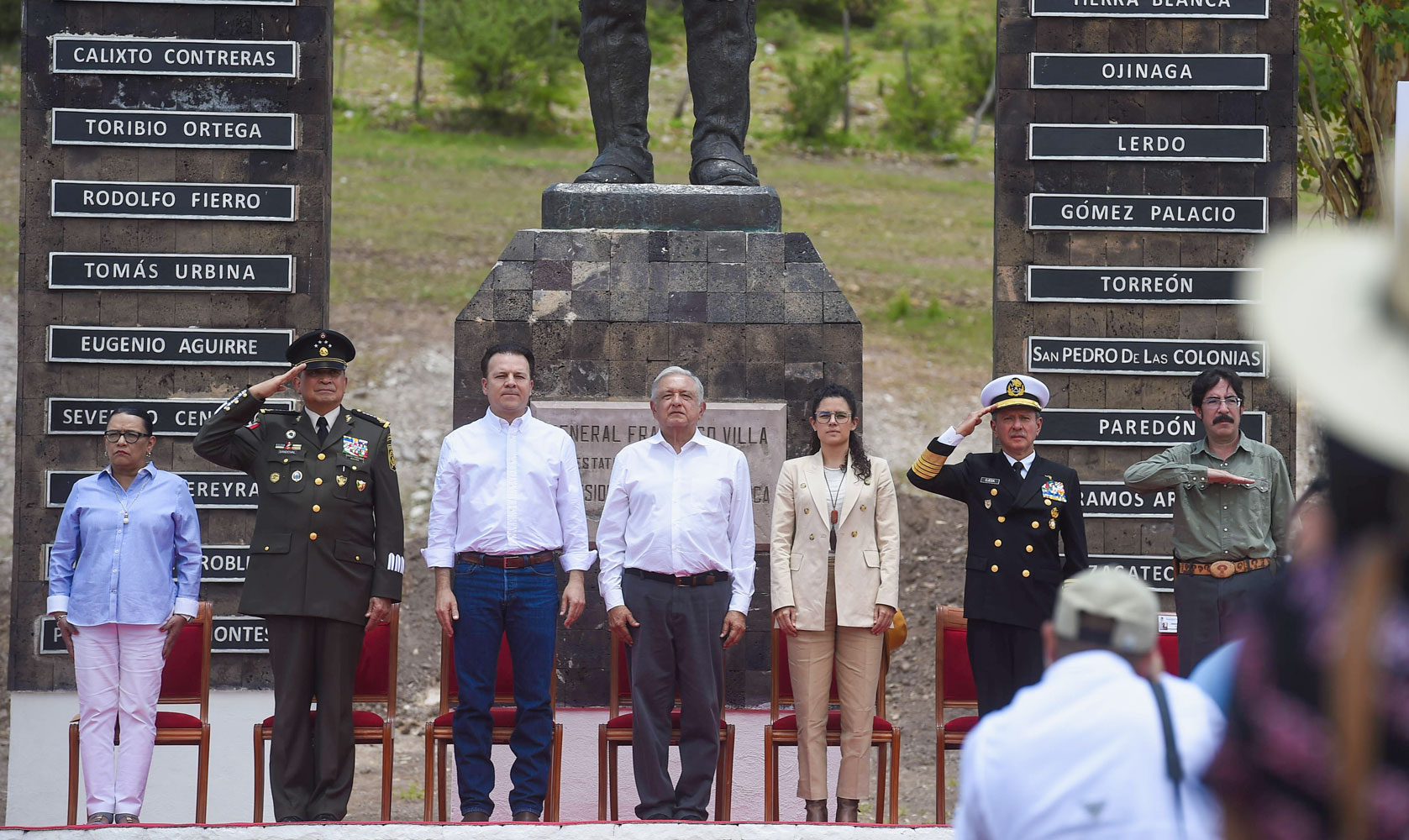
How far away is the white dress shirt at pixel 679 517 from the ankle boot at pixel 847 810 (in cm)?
74

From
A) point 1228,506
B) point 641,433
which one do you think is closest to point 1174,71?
point 1228,506

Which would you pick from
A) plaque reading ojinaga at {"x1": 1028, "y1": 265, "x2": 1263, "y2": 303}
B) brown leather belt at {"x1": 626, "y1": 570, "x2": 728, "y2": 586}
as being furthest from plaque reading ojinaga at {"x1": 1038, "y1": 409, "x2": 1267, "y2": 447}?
Result: brown leather belt at {"x1": 626, "y1": 570, "x2": 728, "y2": 586}

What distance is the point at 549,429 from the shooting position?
511 centimetres

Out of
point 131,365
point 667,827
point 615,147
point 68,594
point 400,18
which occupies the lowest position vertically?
point 667,827

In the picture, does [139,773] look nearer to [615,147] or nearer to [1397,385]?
[615,147]

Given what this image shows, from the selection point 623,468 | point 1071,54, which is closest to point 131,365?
point 623,468

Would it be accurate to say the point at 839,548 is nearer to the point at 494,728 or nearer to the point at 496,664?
the point at 496,664

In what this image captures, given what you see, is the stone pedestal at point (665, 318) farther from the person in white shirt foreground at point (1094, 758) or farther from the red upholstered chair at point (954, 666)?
the person in white shirt foreground at point (1094, 758)

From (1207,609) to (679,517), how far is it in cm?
189

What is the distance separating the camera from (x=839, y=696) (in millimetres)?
5051

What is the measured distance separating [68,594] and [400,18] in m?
23.0

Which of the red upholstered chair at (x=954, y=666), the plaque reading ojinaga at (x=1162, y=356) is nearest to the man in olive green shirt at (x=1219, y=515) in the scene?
the red upholstered chair at (x=954, y=666)

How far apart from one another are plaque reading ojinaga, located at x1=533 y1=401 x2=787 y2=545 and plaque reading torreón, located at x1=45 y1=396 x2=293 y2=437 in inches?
59.6

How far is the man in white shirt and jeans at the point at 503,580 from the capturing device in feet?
15.9
